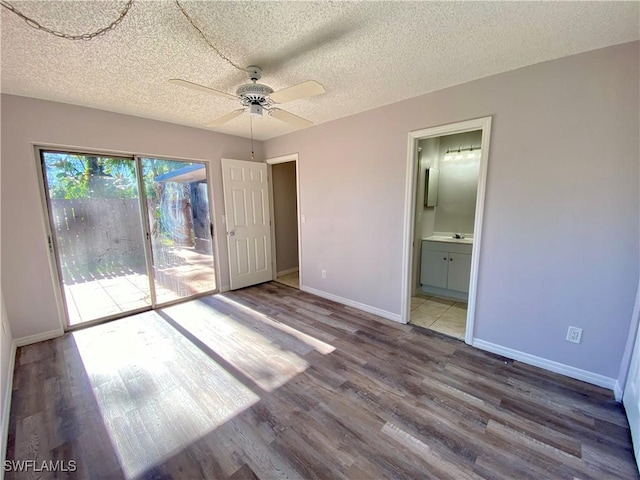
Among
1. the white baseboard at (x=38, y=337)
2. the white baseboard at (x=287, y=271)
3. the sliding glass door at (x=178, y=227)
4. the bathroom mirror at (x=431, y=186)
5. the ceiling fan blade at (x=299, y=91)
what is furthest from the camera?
the white baseboard at (x=287, y=271)

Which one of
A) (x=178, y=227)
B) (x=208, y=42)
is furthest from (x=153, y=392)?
(x=208, y=42)

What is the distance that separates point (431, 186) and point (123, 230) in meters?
4.22

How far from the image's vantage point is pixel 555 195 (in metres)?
1.96

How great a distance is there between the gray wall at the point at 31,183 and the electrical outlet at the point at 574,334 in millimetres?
4764

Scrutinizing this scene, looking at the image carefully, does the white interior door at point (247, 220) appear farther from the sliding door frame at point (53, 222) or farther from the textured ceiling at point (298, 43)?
the textured ceiling at point (298, 43)

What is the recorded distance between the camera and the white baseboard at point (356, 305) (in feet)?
9.96

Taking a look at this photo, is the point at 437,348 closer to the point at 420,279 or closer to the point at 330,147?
the point at 420,279

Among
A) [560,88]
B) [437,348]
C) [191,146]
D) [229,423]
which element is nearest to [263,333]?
[229,423]

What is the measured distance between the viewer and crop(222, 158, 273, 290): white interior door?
3918 mm

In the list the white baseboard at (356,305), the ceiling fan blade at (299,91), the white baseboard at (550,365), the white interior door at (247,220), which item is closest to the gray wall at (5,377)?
the white interior door at (247,220)

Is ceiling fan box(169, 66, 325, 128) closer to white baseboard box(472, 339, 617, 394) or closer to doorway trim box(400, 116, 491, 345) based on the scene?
doorway trim box(400, 116, 491, 345)

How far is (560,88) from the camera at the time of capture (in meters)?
1.88

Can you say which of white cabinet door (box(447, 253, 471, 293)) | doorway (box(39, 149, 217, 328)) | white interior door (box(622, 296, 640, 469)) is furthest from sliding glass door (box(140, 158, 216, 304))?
white interior door (box(622, 296, 640, 469))

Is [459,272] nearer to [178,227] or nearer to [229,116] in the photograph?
[229,116]
